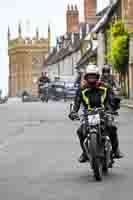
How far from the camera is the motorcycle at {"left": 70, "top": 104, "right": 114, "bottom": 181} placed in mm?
12203

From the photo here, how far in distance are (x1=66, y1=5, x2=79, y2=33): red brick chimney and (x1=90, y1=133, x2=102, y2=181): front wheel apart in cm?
11755

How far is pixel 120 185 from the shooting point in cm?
1175

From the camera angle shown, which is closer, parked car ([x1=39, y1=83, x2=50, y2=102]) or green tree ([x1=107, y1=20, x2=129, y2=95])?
parked car ([x1=39, y1=83, x2=50, y2=102])

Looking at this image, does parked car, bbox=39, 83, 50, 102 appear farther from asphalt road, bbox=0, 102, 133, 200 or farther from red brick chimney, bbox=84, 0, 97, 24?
red brick chimney, bbox=84, 0, 97, 24

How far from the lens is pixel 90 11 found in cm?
11106

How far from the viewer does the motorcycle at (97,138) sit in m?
12.2

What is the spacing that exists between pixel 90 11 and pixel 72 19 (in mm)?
20084

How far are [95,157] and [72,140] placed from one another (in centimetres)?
861

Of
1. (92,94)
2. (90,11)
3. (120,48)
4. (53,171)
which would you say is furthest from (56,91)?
(92,94)

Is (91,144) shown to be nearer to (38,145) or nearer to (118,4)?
(38,145)

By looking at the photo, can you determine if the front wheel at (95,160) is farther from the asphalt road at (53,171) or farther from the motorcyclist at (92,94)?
the motorcyclist at (92,94)

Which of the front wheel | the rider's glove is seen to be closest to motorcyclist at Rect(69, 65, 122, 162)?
the rider's glove

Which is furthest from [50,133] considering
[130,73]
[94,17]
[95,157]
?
[94,17]

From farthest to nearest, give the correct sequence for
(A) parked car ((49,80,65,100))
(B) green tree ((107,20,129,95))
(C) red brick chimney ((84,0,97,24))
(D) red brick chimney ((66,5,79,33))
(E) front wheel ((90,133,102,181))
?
(D) red brick chimney ((66,5,79,33)) → (C) red brick chimney ((84,0,97,24)) → (B) green tree ((107,20,129,95)) → (A) parked car ((49,80,65,100)) → (E) front wheel ((90,133,102,181))
